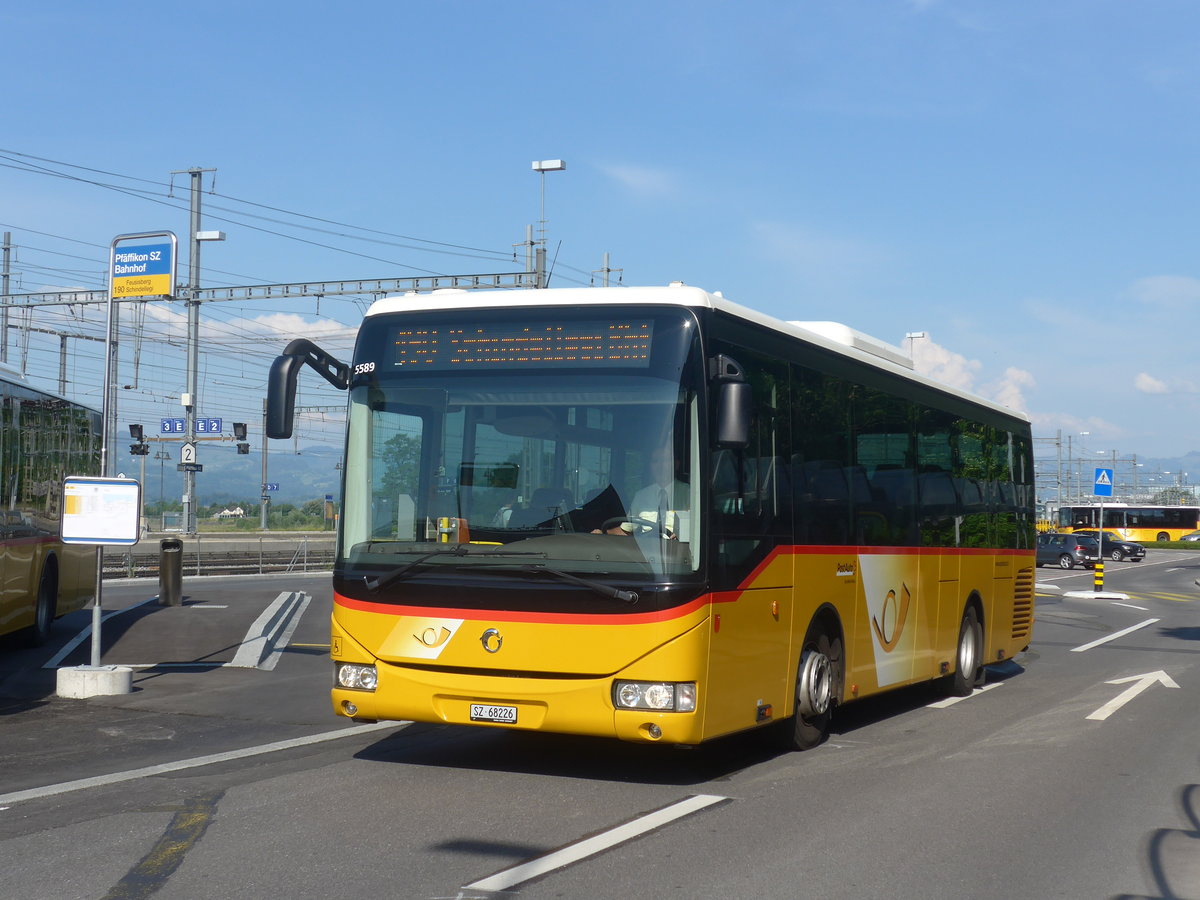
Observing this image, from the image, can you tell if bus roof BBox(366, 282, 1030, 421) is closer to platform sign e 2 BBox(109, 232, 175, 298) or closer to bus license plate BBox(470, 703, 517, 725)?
bus license plate BBox(470, 703, 517, 725)

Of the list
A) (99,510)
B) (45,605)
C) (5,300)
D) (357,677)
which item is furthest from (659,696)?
(5,300)

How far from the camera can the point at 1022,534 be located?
639 inches

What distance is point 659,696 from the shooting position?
7887 mm

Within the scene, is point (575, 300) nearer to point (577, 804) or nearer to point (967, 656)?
point (577, 804)

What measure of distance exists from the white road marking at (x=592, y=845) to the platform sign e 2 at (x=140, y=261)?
27.5ft

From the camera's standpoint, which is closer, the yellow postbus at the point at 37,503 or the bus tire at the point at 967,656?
the bus tire at the point at 967,656

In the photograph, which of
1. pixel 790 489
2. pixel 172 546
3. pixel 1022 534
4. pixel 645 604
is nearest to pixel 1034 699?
pixel 1022 534

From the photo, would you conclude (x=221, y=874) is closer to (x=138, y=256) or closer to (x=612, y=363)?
(x=612, y=363)

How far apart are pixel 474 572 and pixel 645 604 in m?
1.07

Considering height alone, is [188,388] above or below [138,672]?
above

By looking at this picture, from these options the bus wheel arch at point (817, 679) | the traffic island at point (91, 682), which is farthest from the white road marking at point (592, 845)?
the traffic island at point (91, 682)

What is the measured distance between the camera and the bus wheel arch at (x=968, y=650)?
544 inches

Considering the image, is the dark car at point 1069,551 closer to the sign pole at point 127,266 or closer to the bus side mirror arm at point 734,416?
the sign pole at point 127,266

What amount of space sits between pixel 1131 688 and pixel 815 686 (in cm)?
665
